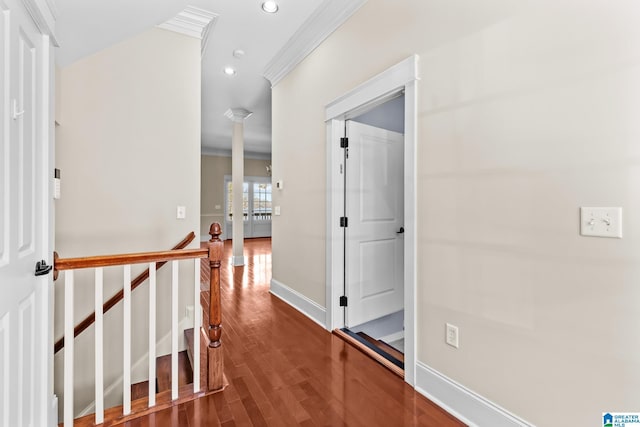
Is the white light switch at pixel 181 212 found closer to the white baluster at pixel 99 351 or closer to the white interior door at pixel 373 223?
the white baluster at pixel 99 351

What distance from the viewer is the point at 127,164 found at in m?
2.59

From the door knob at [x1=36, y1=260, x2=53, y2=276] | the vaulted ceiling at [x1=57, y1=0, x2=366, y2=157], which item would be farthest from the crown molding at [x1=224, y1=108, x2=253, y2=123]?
the door knob at [x1=36, y1=260, x2=53, y2=276]

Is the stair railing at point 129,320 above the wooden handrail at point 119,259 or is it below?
below

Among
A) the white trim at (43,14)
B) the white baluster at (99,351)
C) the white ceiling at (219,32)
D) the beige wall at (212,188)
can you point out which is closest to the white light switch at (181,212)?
the white baluster at (99,351)

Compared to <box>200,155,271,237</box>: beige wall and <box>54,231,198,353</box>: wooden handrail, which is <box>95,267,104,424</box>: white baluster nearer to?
<box>54,231,198,353</box>: wooden handrail

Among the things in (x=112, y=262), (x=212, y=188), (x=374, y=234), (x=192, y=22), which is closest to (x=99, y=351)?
(x=112, y=262)

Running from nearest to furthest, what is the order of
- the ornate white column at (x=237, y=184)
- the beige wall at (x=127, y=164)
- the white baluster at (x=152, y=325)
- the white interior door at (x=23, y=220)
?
the white interior door at (x=23, y=220) < the white baluster at (x=152, y=325) < the beige wall at (x=127, y=164) < the ornate white column at (x=237, y=184)

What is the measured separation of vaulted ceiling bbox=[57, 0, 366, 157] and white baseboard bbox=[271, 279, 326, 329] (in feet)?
8.86

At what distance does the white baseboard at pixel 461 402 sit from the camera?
4.61ft

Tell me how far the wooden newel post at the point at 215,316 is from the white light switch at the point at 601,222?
1850mm

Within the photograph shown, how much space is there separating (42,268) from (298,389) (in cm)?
156

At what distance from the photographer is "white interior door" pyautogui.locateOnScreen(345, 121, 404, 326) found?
275 cm

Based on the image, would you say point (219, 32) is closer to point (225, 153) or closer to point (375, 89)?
point (375, 89)

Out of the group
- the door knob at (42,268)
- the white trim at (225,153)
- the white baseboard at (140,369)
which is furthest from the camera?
the white trim at (225,153)
